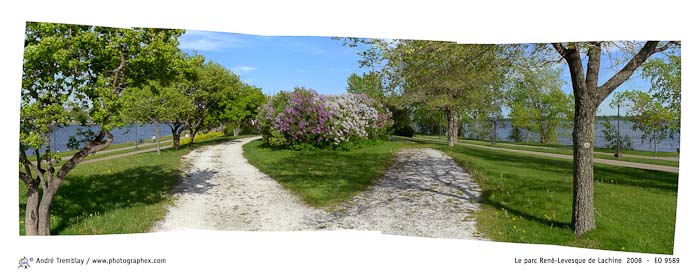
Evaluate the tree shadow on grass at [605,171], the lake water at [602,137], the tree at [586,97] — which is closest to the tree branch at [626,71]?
the tree at [586,97]

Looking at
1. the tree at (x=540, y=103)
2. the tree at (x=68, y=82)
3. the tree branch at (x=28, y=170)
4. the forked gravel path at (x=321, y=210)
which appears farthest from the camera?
the tree at (x=540, y=103)

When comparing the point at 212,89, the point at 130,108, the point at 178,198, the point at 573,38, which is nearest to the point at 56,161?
the point at 130,108

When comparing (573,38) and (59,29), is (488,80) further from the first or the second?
(59,29)

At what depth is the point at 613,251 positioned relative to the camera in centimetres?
444

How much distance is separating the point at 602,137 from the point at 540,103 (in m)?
0.77

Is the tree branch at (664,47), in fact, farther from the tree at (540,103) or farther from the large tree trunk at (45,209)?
the large tree trunk at (45,209)

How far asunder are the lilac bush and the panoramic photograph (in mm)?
19

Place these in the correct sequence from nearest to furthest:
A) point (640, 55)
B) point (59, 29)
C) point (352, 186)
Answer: point (59, 29)
point (640, 55)
point (352, 186)

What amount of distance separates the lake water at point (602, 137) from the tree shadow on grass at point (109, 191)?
13.6 feet

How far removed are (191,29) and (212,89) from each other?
0.74 metres

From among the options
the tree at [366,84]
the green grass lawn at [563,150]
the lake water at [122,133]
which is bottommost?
the green grass lawn at [563,150]

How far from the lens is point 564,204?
4852mm

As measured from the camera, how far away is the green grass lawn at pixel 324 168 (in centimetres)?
516

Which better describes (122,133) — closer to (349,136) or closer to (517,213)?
(349,136)
